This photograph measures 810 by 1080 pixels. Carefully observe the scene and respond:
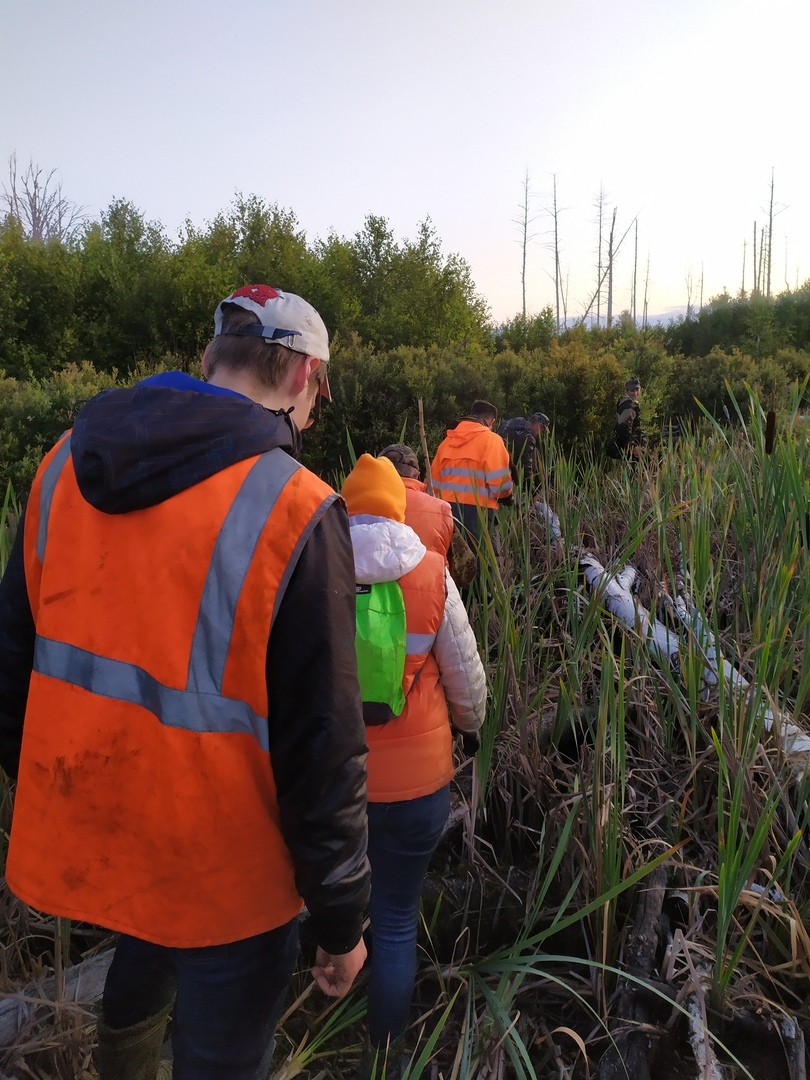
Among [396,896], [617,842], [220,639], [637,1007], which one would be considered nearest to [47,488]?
[220,639]

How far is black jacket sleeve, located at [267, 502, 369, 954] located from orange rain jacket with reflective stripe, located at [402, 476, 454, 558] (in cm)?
70

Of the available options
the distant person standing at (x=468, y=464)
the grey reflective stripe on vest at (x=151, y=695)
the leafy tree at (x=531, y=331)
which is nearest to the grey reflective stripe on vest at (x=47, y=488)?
the grey reflective stripe on vest at (x=151, y=695)

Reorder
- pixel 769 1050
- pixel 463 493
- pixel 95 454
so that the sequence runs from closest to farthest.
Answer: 1. pixel 95 454
2. pixel 769 1050
3. pixel 463 493

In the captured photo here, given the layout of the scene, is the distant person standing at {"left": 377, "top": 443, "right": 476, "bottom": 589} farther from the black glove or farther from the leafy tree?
the leafy tree

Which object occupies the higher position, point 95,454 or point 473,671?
point 95,454

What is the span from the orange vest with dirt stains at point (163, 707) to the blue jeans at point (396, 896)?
559 millimetres

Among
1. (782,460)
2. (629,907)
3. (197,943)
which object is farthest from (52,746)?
(782,460)

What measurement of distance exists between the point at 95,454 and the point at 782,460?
7.54 feet

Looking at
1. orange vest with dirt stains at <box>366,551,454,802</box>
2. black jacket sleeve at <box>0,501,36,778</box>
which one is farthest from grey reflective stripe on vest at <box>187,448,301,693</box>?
orange vest with dirt stains at <box>366,551,454,802</box>

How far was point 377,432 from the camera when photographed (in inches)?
325

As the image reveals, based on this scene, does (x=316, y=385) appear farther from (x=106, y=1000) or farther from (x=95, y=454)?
(x=106, y=1000)

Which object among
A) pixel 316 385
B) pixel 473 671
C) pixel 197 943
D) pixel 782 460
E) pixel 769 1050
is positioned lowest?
pixel 769 1050

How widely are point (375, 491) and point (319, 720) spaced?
0.70m

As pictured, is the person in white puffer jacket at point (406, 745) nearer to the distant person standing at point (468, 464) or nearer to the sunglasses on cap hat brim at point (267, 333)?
the sunglasses on cap hat brim at point (267, 333)
